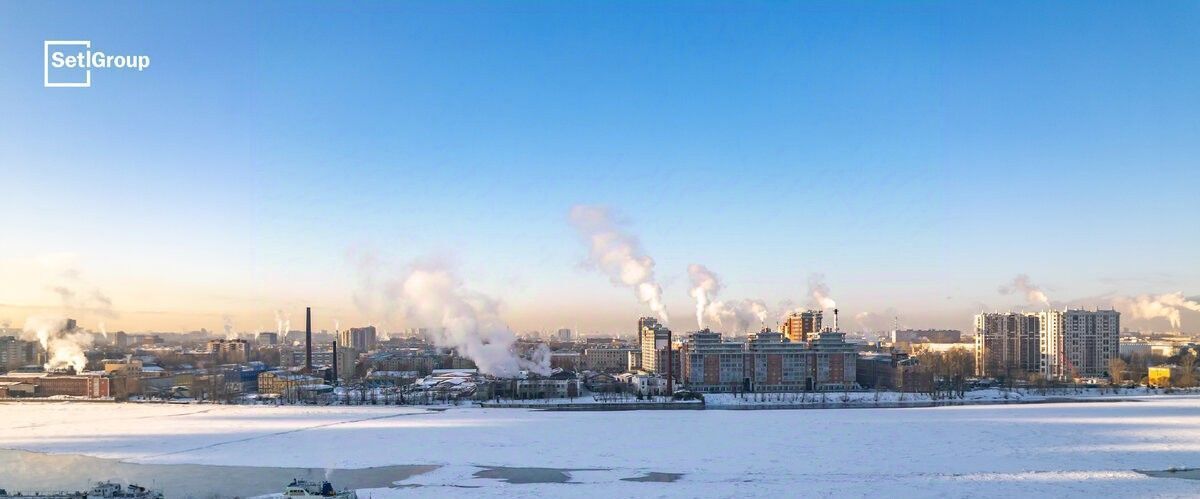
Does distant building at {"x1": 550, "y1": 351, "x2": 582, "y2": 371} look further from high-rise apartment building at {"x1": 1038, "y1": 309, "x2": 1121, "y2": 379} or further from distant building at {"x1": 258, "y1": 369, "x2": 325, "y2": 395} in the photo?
high-rise apartment building at {"x1": 1038, "y1": 309, "x2": 1121, "y2": 379}

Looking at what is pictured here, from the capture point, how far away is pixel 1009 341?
6284 cm

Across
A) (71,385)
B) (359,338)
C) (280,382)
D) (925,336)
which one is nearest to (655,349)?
(280,382)

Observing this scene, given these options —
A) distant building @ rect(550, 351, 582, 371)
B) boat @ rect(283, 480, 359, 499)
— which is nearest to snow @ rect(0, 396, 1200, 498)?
boat @ rect(283, 480, 359, 499)

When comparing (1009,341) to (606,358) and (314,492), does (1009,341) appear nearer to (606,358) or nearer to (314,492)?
(606,358)

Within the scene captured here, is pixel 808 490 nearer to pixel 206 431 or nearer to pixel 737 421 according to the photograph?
pixel 737 421

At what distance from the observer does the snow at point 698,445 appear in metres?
16.5

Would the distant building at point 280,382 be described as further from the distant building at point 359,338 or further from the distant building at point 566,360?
the distant building at point 359,338

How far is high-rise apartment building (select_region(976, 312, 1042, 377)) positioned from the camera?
6156 centimetres

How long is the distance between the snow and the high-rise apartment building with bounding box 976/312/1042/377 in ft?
95.9

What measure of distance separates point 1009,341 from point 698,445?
48.9m

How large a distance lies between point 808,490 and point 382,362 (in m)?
51.3

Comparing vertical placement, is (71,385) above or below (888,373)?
above

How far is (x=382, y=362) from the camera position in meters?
63.2

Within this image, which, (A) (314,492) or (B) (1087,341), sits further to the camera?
(B) (1087,341)
